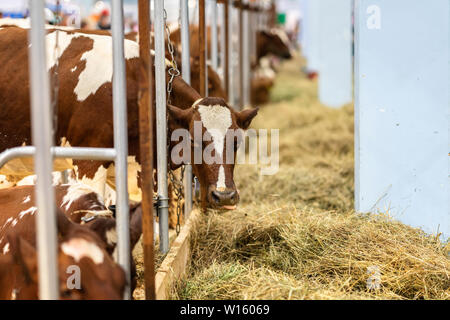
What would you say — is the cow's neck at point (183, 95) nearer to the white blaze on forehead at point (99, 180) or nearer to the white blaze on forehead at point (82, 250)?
the white blaze on forehead at point (99, 180)

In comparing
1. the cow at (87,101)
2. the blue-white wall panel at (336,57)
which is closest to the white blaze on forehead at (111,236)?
the cow at (87,101)

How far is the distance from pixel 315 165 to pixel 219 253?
354 cm

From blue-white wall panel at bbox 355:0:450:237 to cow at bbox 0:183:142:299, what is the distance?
172 cm

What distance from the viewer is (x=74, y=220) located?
2.94 m

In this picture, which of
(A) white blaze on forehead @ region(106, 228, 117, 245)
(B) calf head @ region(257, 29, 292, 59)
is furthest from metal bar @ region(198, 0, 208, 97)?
(B) calf head @ region(257, 29, 292, 59)

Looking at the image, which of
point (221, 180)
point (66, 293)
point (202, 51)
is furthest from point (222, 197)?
point (202, 51)

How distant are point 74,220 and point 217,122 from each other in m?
1.08

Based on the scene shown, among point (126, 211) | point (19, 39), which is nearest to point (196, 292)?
point (126, 211)

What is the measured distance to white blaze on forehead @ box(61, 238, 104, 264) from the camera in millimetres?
2350

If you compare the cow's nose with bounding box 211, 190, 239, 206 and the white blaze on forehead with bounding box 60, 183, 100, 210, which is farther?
the cow's nose with bounding box 211, 190, 239, 206

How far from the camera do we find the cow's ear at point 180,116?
3646mm

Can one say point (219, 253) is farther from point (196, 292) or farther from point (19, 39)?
point (19, 39)

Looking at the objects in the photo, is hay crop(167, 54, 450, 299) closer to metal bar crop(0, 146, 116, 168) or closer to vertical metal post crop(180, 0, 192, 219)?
vertical metal post crop(180, 0, 192, 219)

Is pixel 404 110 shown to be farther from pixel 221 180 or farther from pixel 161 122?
pixel 161 122
